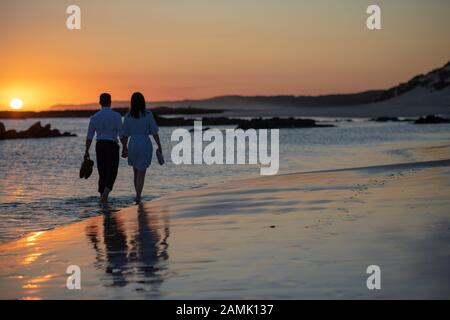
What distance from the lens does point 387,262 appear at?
7285mm

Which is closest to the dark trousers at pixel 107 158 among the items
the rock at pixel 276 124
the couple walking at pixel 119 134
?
the couple walking at pixel 119 134

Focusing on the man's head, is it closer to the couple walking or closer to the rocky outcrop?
the couple walking

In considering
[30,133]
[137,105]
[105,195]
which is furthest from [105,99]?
[30,133]

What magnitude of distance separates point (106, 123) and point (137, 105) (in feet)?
1.98

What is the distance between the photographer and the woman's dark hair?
43.5 ft

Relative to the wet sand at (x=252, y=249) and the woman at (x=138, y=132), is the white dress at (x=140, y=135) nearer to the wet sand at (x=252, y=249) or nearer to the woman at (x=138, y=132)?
the woman at (x=138, y=132)

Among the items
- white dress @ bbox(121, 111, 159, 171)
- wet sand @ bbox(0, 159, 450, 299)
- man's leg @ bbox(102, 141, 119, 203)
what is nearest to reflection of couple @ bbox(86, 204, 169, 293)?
wet sand @ bbox(0, 159, 450, 299)

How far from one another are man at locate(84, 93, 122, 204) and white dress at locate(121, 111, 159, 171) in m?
0.21

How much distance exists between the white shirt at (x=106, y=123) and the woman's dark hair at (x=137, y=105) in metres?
0.30

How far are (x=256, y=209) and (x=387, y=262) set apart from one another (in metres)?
4.55

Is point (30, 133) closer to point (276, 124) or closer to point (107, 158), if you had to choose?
point (276, 124)

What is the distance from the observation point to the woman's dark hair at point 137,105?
43.5 ft

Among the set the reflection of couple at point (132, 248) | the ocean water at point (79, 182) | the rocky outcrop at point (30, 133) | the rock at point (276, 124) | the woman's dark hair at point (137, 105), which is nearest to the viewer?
the reflection of couple at point (132, 248)
